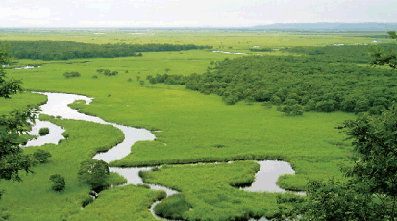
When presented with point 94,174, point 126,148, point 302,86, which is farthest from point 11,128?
point 302,86

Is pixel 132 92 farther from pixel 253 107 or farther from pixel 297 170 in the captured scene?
pixel 297 170

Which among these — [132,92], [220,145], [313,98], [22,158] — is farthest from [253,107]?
[22,158]

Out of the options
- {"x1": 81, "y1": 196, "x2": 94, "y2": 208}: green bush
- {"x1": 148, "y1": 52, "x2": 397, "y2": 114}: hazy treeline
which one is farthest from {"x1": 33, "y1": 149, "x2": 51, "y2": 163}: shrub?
{"x1": 148, "y1": 52, "x2": 397, "y2": 114}: hazy treeline

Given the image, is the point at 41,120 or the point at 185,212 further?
the point at 41,120

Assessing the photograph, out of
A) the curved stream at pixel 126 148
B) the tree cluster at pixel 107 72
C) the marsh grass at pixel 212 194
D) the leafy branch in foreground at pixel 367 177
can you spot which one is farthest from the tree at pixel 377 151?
the tree cluster at pixel 107 72

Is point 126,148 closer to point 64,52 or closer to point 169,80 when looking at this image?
point 169,80

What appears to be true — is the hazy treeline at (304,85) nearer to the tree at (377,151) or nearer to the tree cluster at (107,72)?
the tree cluster at (107,72)
